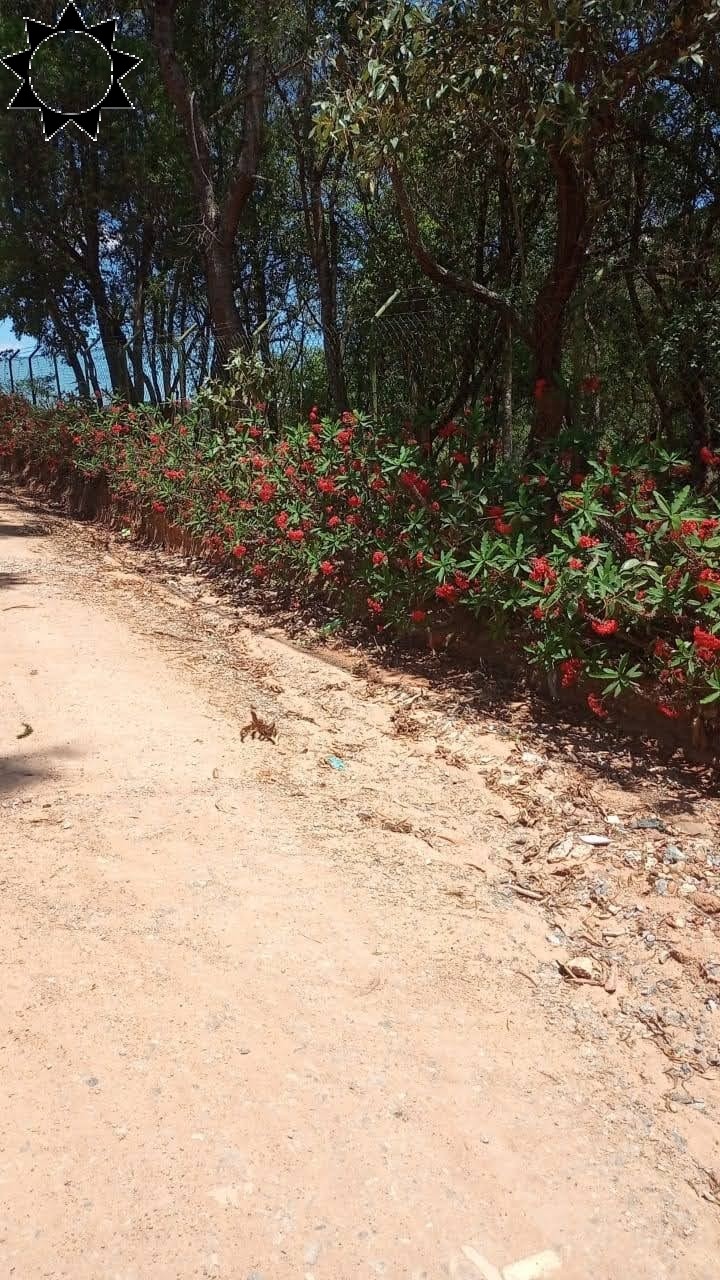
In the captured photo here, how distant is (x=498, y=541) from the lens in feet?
13.4

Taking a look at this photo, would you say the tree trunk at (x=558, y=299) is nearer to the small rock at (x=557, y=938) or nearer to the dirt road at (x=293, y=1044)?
the dirt road at (x=293, y=1044)

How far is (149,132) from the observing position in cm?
1082

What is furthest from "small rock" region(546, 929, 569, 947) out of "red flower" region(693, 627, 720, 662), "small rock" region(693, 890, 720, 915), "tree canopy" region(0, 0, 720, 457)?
"tree canopy" region(0, 0, 720, 457)

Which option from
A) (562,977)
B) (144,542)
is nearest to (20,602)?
(144,542)

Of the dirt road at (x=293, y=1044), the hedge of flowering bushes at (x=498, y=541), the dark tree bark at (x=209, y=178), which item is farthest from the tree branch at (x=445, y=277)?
the dark tree bark at (x=209, y=178)

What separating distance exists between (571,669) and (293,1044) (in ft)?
6.83

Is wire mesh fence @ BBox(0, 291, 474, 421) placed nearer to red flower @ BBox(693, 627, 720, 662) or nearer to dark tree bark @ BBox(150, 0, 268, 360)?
dark tree bark @ BBox(150, 0, 268, 360)

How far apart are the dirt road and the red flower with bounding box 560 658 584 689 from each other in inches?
21.4

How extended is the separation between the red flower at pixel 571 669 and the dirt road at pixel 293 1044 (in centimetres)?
54

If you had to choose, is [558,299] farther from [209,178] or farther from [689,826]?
[209,178]

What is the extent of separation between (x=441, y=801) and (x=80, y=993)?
64.8 inches

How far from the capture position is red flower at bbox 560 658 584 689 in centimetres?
372

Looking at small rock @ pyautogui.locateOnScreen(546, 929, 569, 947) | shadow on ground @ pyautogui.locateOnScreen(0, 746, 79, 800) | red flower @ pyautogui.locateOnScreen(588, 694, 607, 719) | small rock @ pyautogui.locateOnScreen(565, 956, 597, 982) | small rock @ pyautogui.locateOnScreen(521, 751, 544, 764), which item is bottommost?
small rock @ pyautogui.locateOnScreen(565, 956, 597, 982)

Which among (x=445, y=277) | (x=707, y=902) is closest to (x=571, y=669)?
(x=707, y=902)
